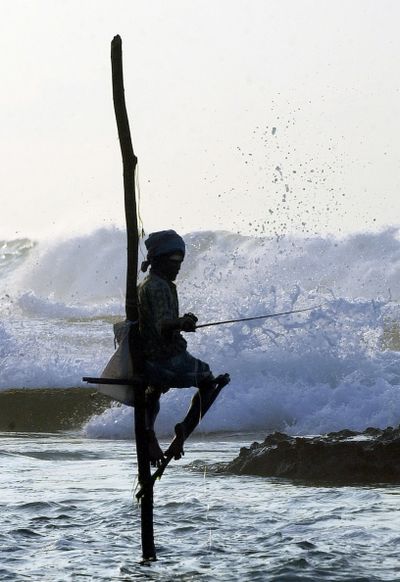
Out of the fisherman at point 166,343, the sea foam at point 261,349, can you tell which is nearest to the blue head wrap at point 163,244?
the fisherman at point 166,343

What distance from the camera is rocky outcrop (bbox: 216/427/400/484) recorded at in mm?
14141

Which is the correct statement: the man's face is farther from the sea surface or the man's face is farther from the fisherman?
the sea surface

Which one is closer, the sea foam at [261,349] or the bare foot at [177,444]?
the bare foot at [177,444]

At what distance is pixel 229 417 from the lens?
22.2 m

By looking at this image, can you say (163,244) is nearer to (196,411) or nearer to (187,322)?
(187,322)

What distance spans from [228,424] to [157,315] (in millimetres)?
12705

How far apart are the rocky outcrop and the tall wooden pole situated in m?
4.66

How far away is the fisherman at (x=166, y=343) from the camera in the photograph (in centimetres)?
940

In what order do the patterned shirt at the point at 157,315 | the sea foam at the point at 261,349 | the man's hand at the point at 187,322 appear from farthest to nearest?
the sea foam at the point at 261,349
the patterned shirt at the point at 157,315
the man's hand at the point at 187,322

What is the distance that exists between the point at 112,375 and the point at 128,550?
1456mm

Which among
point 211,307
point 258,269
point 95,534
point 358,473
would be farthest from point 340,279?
point 95,534

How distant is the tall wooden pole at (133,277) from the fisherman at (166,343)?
0.16 feet

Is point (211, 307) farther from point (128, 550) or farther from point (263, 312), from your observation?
point (128, 550)

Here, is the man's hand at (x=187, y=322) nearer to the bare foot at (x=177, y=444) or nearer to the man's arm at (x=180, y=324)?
the man's arm at (x=180, y=324)
